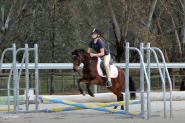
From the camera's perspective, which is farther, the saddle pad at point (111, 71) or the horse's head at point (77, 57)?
the saddle pad at point (111, 71)

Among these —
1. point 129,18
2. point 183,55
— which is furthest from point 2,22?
point 183,55

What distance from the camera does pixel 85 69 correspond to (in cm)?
926

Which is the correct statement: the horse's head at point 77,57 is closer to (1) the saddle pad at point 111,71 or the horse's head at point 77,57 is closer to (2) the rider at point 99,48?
(2) the rider at point 99,48

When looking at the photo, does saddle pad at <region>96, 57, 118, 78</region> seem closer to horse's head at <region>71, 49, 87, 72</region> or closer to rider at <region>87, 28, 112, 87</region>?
rider at <region>87, 28, 112, 87</region>

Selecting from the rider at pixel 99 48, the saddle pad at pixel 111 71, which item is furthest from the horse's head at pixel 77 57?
the saddle pad at pixel 111 71

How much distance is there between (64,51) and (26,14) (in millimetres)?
6243

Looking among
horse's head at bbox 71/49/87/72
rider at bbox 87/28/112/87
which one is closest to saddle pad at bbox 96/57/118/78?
rider at bbox 87/28/112/87

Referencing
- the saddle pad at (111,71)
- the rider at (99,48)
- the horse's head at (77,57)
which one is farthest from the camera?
the saddle pad at (111,71)

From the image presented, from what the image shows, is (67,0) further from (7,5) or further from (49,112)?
(49,112)

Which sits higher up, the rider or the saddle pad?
the rider

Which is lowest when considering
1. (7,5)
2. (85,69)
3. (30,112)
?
(30,112)

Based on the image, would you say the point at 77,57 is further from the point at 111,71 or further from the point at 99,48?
the point at 111,71

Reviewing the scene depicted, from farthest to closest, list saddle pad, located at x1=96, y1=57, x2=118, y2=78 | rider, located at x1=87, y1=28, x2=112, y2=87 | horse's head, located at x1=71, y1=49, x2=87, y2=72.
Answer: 1. saddle pad, located at x1=96, y1=57, x2=118, y2=78
2. rider, located at x1=87, y1=28, x2=112, y2=87
3. horse's head, located at x1=71, y1=49, x2=87, y2=72

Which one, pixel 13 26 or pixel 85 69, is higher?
pixel 13 26
